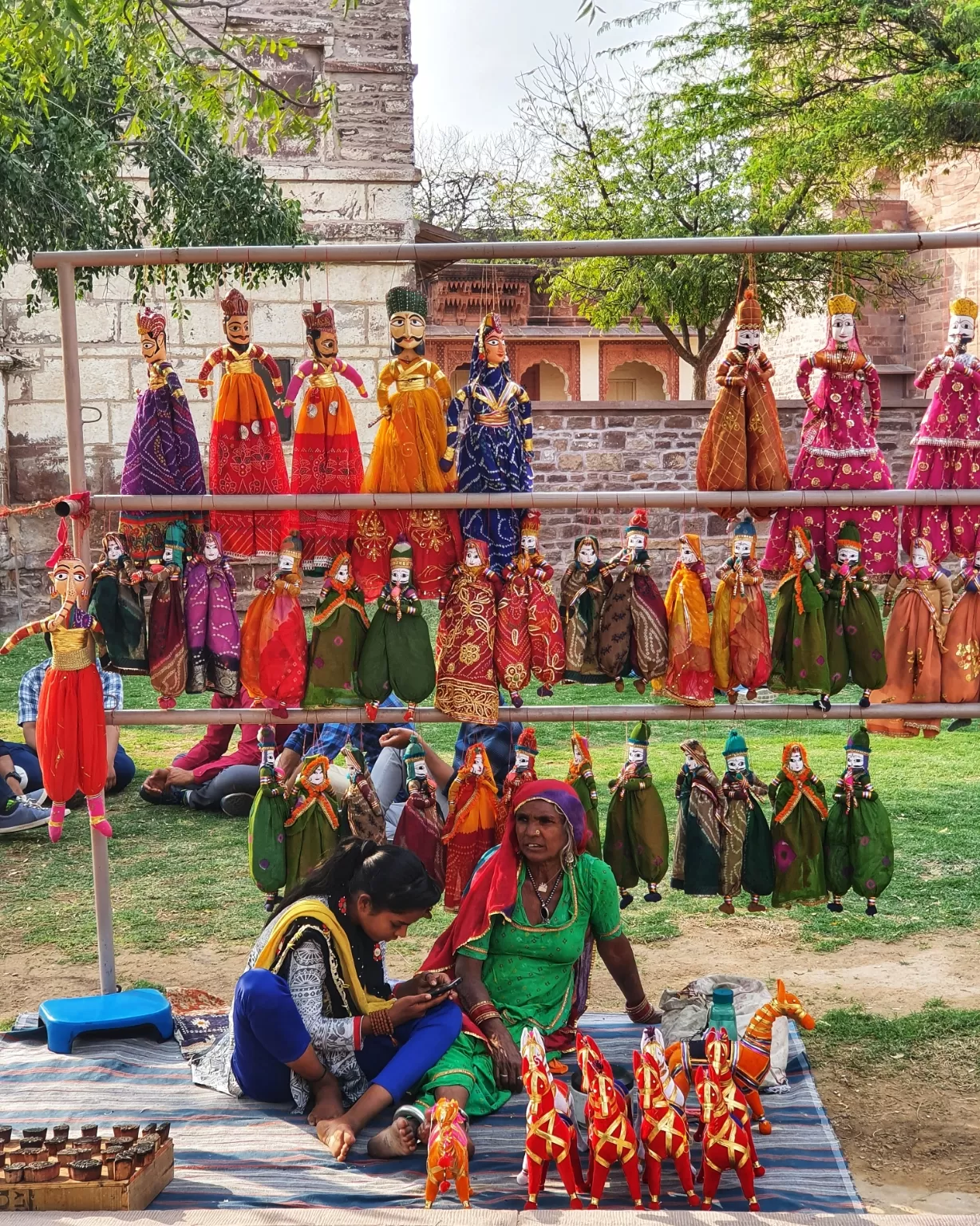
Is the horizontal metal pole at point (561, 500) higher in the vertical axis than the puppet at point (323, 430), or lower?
lower

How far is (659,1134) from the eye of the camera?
297 centimetres

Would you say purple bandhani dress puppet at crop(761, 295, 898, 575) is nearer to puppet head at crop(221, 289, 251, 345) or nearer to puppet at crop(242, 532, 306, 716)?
puppet at crop(242, 532, 306, 716)

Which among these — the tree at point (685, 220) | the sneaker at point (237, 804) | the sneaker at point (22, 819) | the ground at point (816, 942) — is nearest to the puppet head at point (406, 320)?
the ground at point (816, 942)

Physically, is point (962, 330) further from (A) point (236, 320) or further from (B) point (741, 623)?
(A) point (236, 320)

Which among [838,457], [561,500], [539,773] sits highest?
[838,457]

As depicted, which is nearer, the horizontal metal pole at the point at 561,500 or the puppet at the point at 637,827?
the horizontal metal pole at the point at 561,500

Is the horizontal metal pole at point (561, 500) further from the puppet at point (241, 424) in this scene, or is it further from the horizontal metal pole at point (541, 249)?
the horizontal metal pole at point (541, 249)

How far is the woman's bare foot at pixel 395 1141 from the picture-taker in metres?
3.19

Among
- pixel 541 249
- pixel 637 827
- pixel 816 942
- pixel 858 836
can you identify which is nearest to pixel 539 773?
pixel 816 942

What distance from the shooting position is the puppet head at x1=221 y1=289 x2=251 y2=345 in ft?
12.7

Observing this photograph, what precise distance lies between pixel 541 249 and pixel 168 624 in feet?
5.18

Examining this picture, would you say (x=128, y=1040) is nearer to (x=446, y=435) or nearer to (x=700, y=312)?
(x=446, y=435)

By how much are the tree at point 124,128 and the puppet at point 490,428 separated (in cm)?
153

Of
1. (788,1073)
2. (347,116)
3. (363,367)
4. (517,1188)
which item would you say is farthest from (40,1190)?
(347,116)
